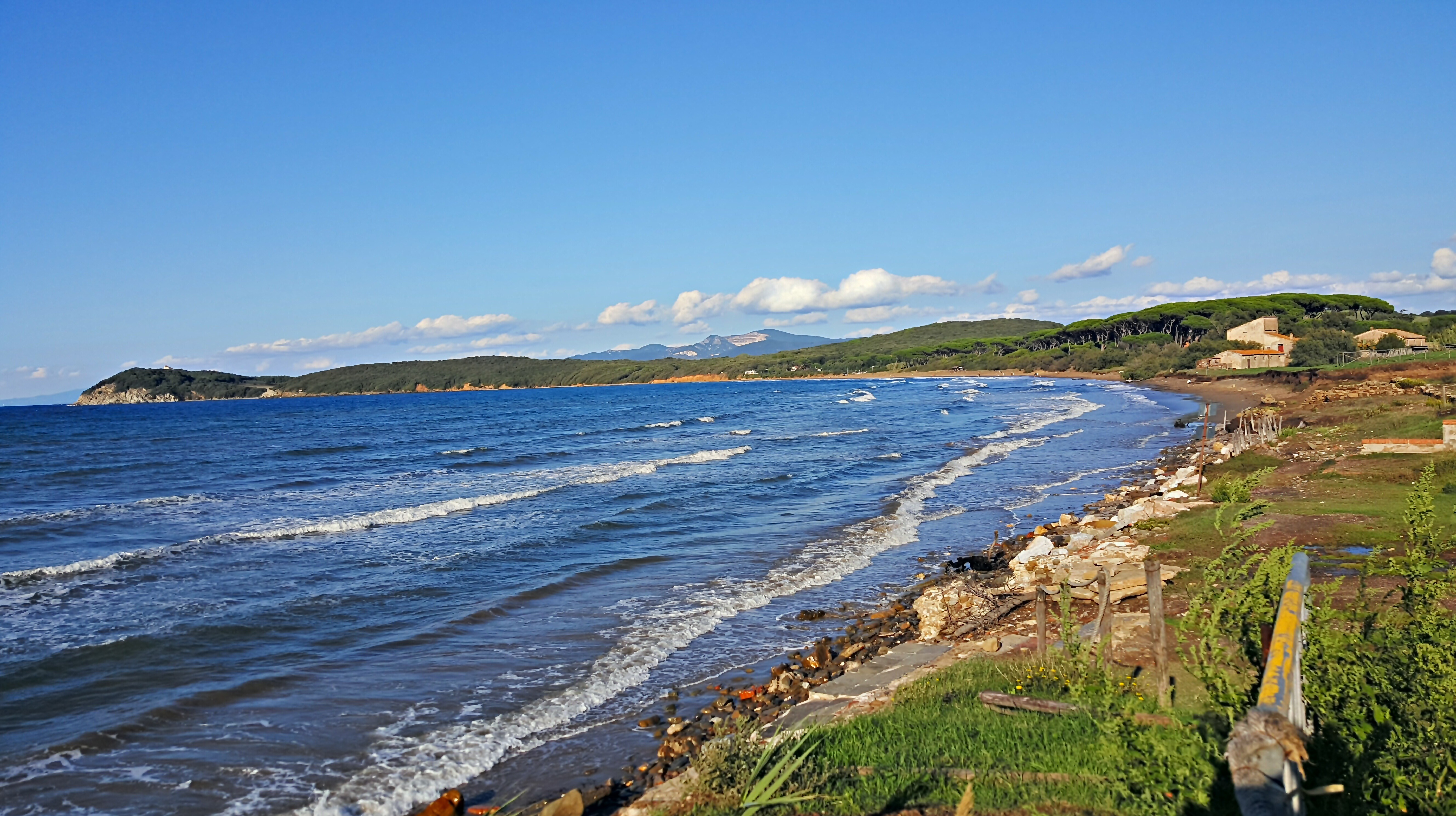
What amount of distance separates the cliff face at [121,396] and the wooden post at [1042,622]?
200624 mm

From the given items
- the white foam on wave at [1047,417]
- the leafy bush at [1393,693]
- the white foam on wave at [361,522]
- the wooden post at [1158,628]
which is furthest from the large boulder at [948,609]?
the white foam on wave at [1047,417]

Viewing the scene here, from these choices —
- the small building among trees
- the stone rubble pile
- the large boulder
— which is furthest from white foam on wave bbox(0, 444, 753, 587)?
the small building among trees

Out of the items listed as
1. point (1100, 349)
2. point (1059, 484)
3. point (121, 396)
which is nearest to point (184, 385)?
point (121, 396)

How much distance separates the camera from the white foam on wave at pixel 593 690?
28.0 ft

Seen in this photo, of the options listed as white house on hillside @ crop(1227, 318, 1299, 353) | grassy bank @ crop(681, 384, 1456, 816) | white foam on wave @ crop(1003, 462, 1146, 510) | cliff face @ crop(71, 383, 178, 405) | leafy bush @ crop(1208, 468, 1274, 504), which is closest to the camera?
grassy bank @ crop(681, 384, 1456, 816)

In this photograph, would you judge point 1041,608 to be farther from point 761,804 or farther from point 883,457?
point 883,457

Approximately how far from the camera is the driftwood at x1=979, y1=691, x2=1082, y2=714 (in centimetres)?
741

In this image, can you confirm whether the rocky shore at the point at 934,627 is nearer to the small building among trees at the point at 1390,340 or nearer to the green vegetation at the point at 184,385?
the small building among trees at the point at 1390,340

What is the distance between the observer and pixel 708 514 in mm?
24469

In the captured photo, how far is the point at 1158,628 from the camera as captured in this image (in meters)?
7.10

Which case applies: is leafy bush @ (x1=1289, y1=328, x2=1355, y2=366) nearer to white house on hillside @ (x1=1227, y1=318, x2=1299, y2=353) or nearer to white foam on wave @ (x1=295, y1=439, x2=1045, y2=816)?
white house on hillside @ (x1=1227, y1=318, x2=1299, y2=353)

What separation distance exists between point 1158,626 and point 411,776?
7.49 metres

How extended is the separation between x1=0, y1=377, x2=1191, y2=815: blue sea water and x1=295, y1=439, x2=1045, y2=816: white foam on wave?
48 millimetres

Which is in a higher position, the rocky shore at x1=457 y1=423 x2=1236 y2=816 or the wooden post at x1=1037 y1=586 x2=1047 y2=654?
the wooden post at x1=1037 y1=586 x2=1047 y2=654
